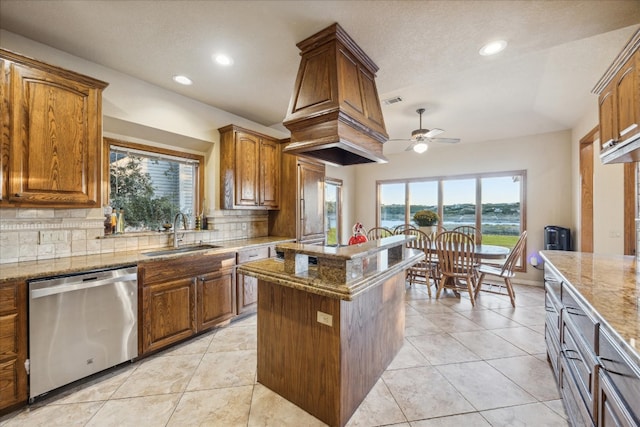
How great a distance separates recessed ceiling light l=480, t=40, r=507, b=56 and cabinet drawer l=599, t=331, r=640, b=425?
2.05m

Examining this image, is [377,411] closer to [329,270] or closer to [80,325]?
[329,270]

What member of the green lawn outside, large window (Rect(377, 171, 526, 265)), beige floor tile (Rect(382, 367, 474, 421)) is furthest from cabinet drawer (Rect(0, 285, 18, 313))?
the green lawn outside

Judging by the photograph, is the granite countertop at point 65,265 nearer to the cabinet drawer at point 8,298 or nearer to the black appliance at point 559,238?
the cabinet drawer at point 8,298

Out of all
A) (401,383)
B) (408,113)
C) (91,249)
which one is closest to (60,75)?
(91,249)

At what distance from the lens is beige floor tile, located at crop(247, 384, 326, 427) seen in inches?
64.9

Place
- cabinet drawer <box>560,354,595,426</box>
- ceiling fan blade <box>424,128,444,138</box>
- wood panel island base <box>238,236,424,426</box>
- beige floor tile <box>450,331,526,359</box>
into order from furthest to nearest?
ceiling fan blade <box>424,128,444,138</box> < beige floor tile <box>450,331,526,359</box> < wood panel island base <box>238,236,424,426</box> < cabinet drawer <box>560,354,595,426</box>

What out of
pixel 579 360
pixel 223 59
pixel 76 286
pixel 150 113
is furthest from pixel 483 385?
pixel 150 113

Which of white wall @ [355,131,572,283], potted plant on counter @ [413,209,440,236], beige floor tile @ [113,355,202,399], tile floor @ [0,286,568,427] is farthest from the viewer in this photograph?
white wall @ [355,131,572,283]

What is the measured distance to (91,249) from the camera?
250 centimetres

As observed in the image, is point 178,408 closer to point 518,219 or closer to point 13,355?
point 13,355

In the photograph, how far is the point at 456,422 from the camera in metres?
1.66

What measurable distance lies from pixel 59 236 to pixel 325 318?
247 cm

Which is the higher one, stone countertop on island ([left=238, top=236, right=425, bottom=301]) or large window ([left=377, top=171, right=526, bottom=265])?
large window ([left=377, top=171, right=526, bottom=265])

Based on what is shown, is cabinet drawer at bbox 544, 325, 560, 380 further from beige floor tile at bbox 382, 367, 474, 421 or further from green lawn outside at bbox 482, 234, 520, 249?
green lawn outside at bbox 482, 234, 520, 249
